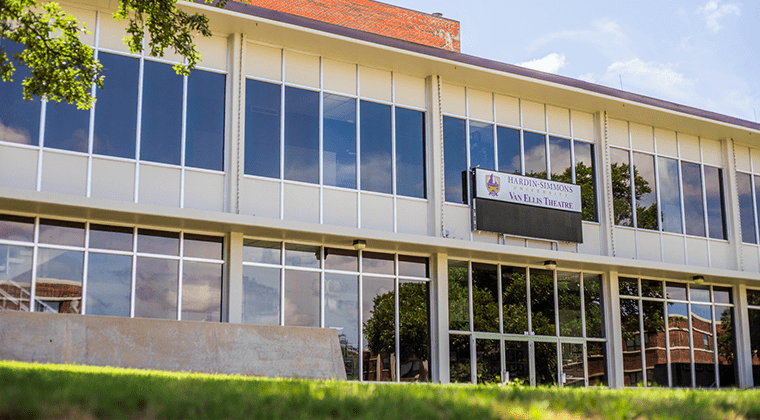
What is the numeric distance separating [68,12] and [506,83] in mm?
11323

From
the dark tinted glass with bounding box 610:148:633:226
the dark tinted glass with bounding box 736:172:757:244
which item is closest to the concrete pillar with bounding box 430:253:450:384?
the dark tinted glass with bounding box 610:148:633:226

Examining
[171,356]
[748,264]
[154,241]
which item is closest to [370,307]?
[154,241]

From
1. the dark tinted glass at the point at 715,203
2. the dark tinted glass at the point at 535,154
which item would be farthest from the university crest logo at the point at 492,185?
the dark tinted glass at the point at 715,203

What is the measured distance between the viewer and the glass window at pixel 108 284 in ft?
52.2

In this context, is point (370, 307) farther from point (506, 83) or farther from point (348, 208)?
point (506, 83)

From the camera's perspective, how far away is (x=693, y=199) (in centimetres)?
2500

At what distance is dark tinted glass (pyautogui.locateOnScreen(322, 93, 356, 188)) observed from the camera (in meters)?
19.1

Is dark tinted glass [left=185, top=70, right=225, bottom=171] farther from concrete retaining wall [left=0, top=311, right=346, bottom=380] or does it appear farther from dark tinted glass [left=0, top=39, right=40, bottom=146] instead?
concrete retaining wall [left=0, top=311, right=346, bottom=380]

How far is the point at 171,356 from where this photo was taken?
12.4 meters

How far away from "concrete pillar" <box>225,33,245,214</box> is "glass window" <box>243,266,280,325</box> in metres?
1.53

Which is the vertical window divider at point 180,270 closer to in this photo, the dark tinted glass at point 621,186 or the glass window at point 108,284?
the glass window at point 108,284

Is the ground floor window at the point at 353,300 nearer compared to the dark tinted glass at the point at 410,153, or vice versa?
the ground floor window at the point at 353,300

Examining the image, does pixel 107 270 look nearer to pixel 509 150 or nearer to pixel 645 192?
pixel 509 150

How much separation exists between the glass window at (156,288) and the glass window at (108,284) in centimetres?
23
